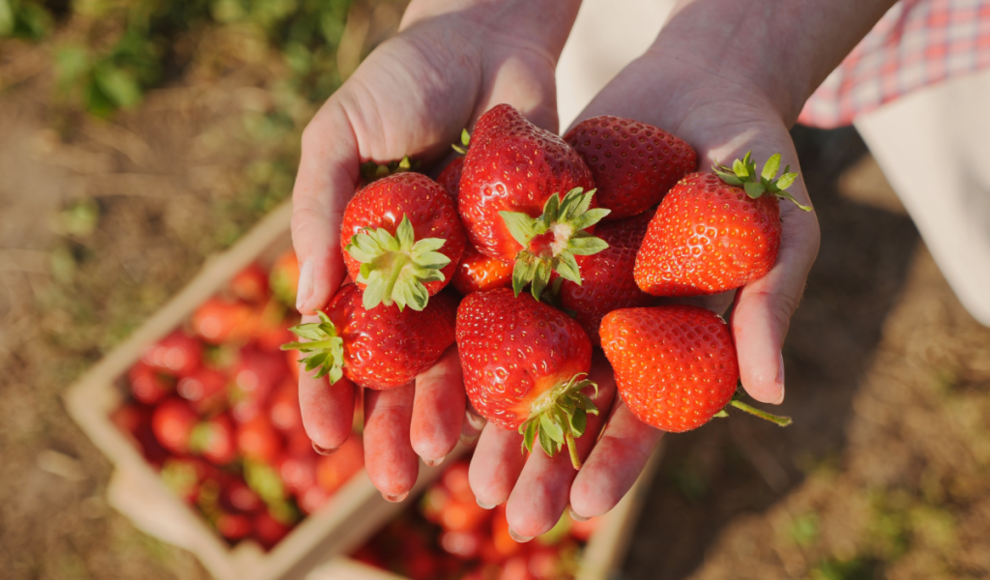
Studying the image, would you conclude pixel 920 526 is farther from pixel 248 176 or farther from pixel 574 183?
pixel 248 176

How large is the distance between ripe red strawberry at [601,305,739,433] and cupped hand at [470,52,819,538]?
55 millimetres

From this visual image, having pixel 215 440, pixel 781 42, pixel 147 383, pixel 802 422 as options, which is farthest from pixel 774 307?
pixel 147 383

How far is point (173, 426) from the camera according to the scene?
10.4ft

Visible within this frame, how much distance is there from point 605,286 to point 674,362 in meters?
0.33

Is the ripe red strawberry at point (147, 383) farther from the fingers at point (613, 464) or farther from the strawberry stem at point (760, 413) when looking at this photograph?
the strawberry stem at point (760, 413)

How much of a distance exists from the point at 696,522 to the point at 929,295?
6.50ft

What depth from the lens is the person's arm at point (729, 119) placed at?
1.79 meters

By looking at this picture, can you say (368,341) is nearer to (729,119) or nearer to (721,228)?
(721,228)

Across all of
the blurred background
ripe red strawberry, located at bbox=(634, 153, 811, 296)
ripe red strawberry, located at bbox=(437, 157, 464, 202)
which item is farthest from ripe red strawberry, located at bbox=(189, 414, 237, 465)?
ripe red strawberry, located at bbox=(634, 153, 811, 296)

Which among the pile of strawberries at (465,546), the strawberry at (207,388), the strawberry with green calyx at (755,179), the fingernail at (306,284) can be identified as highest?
the strawberry with green calyx at (755,179)

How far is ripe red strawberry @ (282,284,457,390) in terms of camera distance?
73.3 inches

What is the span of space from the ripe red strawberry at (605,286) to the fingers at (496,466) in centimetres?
39

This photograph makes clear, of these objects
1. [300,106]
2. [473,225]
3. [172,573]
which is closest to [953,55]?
[473,225]

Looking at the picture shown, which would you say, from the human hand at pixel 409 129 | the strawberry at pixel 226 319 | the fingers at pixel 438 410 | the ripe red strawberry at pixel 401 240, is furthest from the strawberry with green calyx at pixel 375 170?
the strawberry at pixel 226 319
